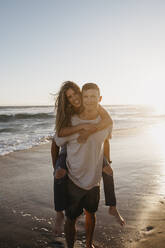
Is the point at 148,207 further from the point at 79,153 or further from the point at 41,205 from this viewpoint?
the point at 79,153

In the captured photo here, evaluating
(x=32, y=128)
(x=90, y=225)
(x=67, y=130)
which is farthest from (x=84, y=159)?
(x=32, y=128)

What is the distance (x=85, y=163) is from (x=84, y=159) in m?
0.05

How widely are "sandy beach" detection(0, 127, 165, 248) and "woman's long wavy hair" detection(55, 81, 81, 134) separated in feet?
5.17

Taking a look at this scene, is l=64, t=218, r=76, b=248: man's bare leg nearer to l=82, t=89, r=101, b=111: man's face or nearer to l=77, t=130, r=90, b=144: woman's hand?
l=77, t=130, r=90, b=144: woman's hand

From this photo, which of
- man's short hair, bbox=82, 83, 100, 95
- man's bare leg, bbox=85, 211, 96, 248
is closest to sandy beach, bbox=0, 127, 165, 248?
man's bare leg, bbox=85, 211, 96, 248

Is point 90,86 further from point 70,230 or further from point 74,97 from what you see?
point 70,230

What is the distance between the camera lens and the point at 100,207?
13.5ft

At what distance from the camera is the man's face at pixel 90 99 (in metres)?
2.59

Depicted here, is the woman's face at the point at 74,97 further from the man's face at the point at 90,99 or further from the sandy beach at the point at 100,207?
the sandy beach at the point at 100,207

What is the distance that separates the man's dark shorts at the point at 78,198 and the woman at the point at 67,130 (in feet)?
0.23

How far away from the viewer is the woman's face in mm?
2709

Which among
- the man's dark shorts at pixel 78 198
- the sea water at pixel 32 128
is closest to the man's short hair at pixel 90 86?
the man's dark shorts at pixel 78 198

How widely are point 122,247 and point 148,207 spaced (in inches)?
46.8

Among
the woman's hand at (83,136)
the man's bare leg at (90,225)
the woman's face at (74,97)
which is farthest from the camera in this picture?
the man's bare leg at (90,225)
